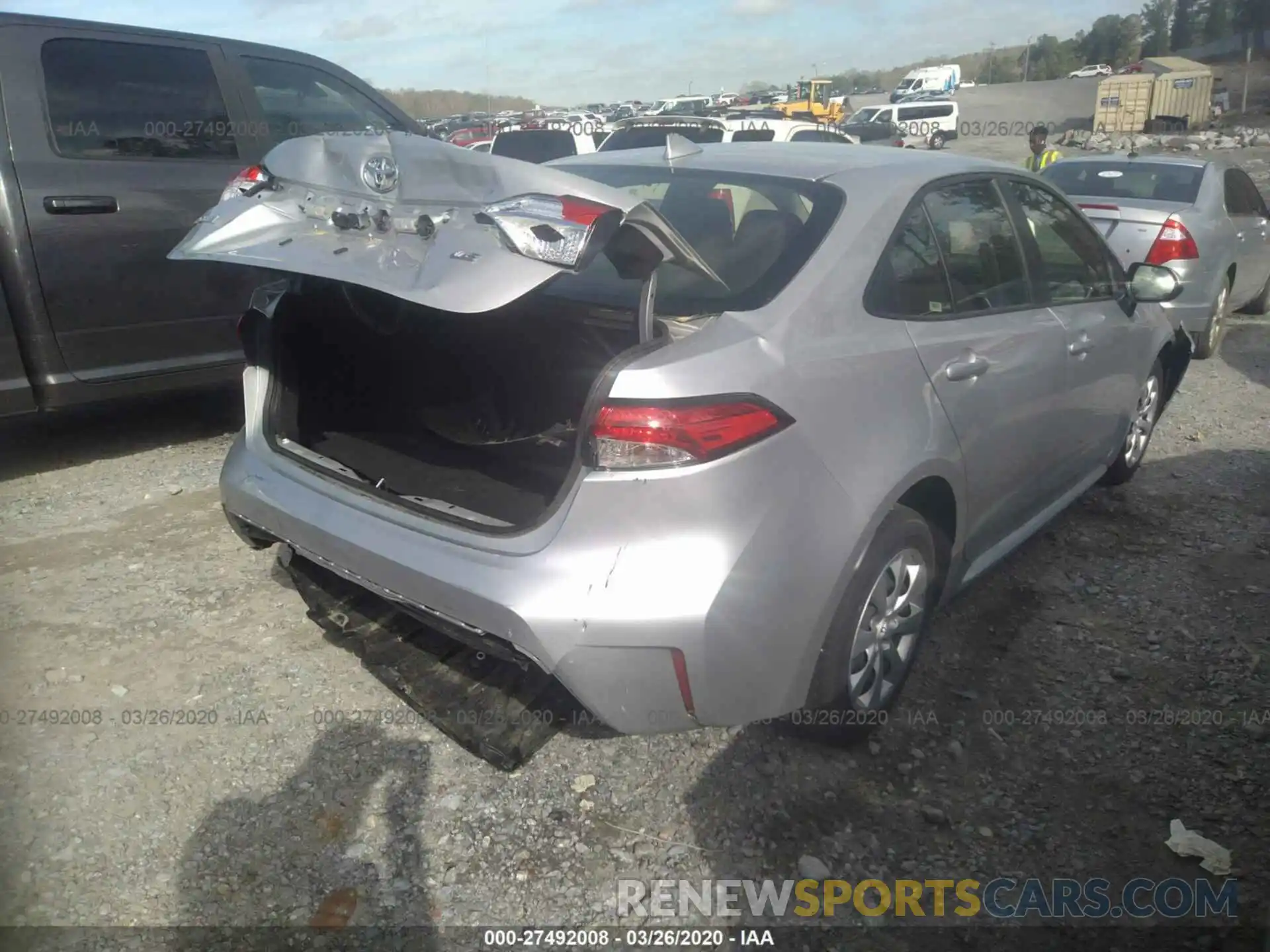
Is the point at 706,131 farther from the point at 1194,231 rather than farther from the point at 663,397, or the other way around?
the point at 663,397

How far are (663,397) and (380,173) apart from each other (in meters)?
0.96

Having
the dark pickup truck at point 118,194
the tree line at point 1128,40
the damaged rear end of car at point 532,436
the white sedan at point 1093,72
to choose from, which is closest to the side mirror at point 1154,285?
the damaged rear end of car at point 532,436

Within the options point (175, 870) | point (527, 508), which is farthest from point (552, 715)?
point (175, 870)

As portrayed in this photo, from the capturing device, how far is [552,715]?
256 centimetres

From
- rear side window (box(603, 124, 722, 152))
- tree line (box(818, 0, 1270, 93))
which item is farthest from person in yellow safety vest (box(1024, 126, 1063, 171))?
tree line (box(818, 0, 1270, 93))

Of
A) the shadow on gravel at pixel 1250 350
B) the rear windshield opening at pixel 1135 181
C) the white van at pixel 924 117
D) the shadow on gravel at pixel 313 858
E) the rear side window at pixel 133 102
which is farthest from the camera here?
the white van at pixel 924 117

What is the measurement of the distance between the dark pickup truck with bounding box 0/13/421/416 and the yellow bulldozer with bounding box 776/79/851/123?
26.8 m

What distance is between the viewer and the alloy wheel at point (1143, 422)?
4.66 m

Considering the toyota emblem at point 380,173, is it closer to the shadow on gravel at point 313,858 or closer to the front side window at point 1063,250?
the shadow on gravel at point 313,858

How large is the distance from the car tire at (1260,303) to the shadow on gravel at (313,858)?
930 cm

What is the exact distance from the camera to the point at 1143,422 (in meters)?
4.79

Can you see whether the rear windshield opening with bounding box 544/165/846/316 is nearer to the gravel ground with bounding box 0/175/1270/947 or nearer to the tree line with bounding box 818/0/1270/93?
the gravel ground with bounding box 0/175/1270/947

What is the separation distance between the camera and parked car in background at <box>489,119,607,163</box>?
11.8 metres

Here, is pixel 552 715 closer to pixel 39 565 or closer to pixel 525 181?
pixel 525 181
